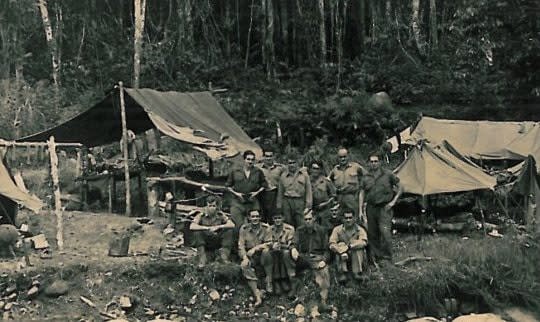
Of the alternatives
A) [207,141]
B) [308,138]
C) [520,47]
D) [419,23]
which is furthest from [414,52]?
[207,141]

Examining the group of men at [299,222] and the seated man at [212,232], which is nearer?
the group of men at [299,222]

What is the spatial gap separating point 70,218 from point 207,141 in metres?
2.92

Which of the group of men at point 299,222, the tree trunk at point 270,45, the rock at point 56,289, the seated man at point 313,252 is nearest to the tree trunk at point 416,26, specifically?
the tree trunk at point 270,45

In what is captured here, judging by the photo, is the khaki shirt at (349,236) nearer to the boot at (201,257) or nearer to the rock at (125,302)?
the boot at (201,257)

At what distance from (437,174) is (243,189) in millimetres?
3495

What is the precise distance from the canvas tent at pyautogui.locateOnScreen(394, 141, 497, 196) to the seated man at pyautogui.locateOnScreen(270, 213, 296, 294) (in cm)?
302

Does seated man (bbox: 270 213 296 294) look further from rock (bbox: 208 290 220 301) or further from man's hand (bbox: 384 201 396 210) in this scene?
man's hand (bbox: 384 201 396 210)

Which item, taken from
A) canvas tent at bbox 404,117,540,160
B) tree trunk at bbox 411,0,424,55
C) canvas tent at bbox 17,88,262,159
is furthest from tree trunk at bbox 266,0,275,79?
canvas tent at bbox 17,88,262,159

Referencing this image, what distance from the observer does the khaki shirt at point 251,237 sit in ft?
33.1

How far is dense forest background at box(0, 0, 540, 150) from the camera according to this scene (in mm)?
21359

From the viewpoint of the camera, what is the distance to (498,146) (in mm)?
15312

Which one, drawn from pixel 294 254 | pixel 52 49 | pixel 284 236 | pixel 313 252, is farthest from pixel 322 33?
pixel 294 254

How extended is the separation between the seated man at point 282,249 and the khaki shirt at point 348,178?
1187mm

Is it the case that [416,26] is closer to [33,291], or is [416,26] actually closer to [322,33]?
[322,33]
